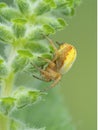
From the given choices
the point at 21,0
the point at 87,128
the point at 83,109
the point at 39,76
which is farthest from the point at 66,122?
the point at 83,109

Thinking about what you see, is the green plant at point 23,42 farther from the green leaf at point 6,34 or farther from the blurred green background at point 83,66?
the blurred green background at point 83,66

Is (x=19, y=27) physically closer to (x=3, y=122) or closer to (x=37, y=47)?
(x=37, y=47)

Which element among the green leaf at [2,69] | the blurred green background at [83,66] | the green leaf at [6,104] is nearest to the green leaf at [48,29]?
the green leaf at [2,69]

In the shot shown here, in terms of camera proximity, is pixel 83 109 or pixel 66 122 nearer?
pixel 66 122

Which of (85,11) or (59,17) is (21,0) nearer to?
(59,17)

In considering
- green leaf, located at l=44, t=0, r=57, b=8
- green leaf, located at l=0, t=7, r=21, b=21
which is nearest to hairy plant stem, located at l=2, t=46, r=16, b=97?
green leaf, located at l=0, t=7, r=21, b=21

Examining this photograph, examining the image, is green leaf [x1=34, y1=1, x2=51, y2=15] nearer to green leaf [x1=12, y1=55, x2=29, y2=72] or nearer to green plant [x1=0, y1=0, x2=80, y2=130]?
green plant [x1=0, y1=0, x2=80, y2=130]
